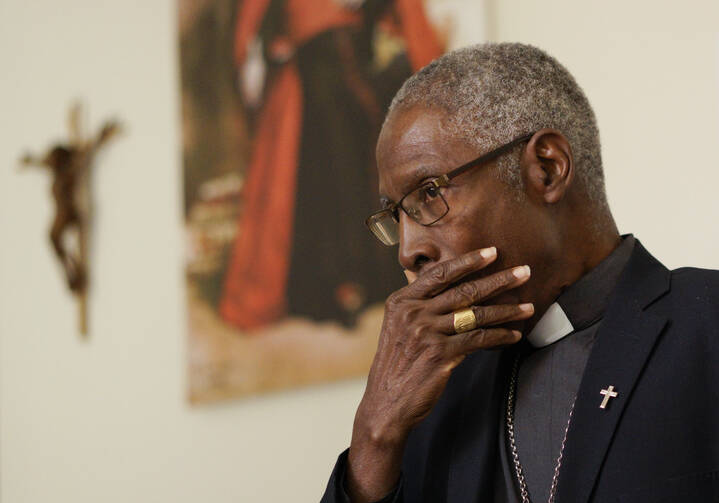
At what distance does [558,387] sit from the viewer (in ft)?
5.43

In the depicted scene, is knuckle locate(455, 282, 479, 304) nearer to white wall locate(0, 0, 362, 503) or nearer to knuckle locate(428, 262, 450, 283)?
knuckle locate(428, 262, 450, 283)

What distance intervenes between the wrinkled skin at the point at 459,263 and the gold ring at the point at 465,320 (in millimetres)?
13

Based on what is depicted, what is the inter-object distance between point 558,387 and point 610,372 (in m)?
0.19

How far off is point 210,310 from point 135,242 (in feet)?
1.77

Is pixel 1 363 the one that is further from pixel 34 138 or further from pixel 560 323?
pixel 560 323

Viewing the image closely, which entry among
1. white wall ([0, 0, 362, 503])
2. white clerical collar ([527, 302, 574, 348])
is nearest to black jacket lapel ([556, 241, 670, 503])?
white clerical collar ([527, 302, 574, 348])

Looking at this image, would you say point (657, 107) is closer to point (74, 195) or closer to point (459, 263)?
point (459, 263)

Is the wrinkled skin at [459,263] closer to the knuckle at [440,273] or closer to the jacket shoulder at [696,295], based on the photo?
the knuckle at [440,273]

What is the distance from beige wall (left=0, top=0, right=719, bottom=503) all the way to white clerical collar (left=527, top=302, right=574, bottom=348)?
125 centimetres

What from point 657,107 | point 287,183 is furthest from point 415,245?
point 287,183

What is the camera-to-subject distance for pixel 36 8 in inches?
147

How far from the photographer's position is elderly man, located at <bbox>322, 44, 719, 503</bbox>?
5.09ft

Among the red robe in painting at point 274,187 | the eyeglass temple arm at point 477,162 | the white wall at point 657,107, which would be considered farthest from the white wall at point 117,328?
the eyeglass temple arm at point 477,162

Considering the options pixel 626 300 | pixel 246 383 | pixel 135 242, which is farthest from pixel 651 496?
pixel 135 242
